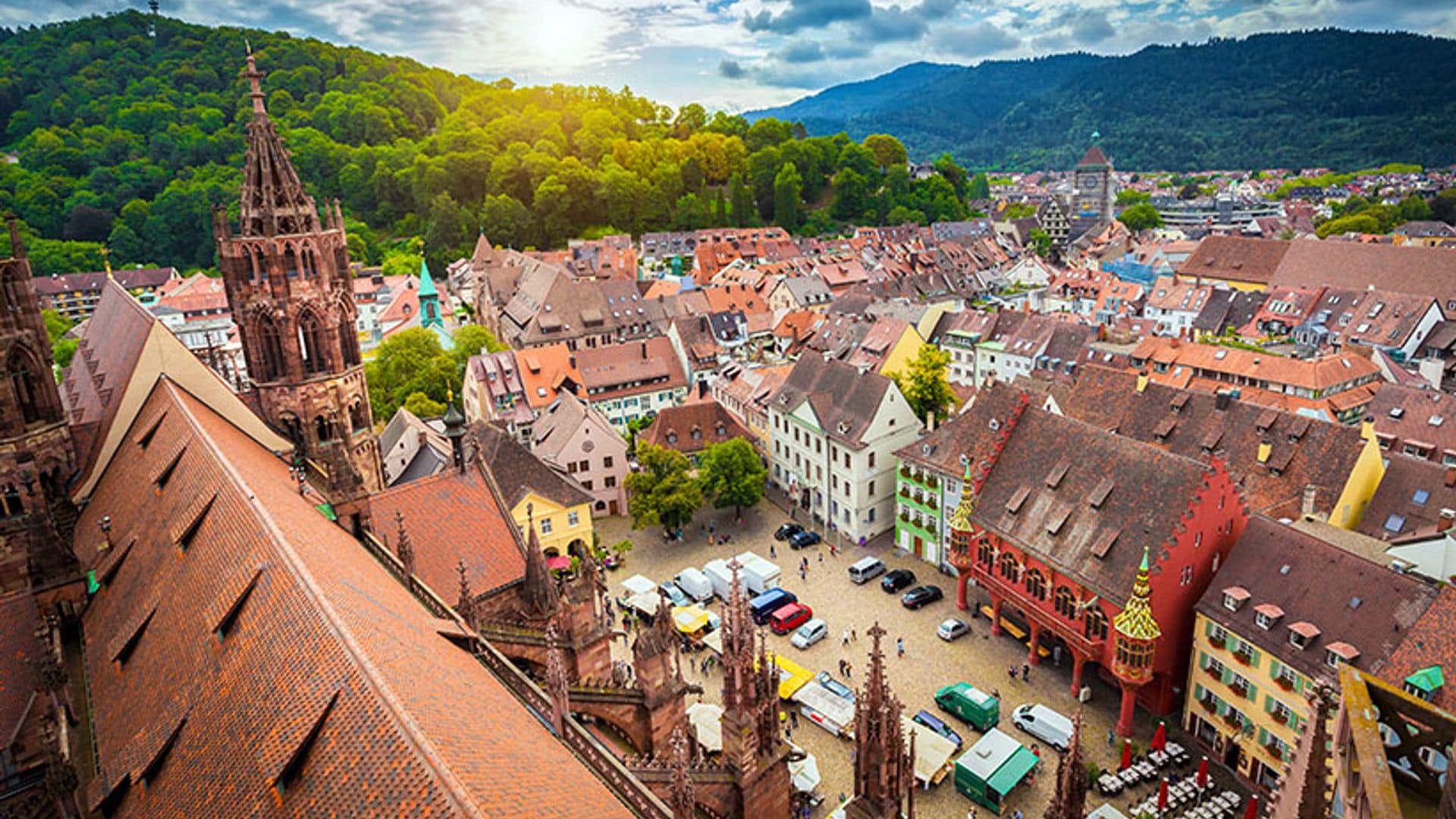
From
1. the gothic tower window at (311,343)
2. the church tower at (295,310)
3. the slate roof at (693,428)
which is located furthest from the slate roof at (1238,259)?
the gothic tower window at (311,343)

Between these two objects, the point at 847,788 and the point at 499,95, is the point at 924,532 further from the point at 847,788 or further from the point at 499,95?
the point at 499,95

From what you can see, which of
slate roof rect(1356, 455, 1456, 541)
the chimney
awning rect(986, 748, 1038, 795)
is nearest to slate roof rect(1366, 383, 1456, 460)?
slate roof rect(1356, 455, 1456, 541)

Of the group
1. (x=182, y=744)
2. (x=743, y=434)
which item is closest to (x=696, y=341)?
(x=743, y=434)

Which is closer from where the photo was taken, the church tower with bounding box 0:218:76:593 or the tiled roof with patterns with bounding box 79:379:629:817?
the tiled roof with patterns with bounding box 79:379:629:817

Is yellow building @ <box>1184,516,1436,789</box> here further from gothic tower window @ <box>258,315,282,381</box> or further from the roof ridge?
gothic tower window @ <box>258,315,282,381</box>

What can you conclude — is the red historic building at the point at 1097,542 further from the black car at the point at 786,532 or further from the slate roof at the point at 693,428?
the slate roof at the point at 693,428

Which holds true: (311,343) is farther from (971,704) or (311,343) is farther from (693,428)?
(693,428)
